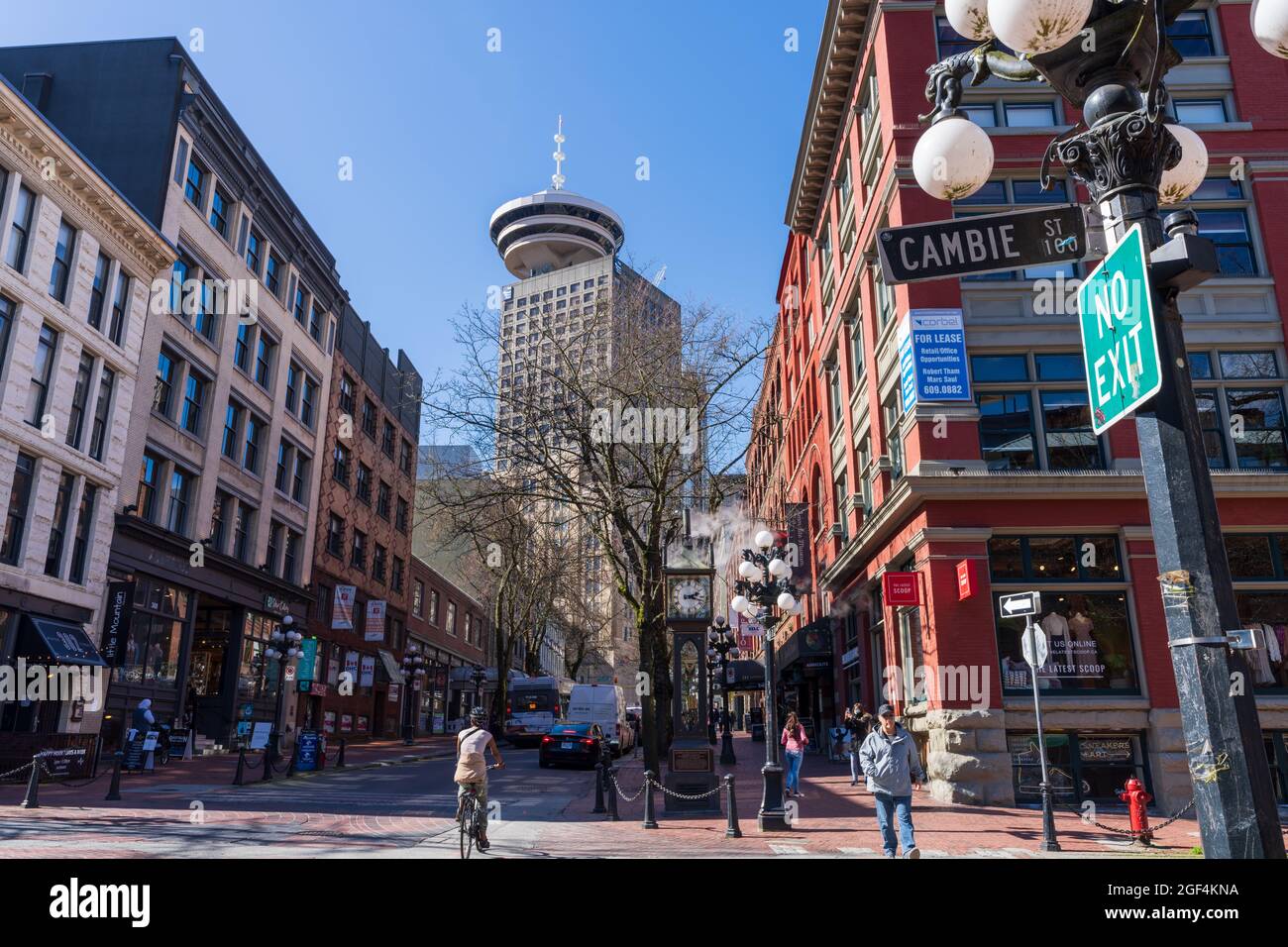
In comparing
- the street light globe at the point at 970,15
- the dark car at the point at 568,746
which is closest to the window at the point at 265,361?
the dark car at the point at 568,746

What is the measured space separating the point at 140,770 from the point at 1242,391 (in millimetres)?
28392

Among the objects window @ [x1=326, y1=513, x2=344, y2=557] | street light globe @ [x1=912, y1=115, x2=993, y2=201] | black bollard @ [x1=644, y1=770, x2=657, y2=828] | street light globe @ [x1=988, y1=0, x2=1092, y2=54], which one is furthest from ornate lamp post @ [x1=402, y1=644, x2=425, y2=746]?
street light globe @ [x1=988, y1=0, x2=1092, y2=54]

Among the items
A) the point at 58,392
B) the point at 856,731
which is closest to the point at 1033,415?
the point at 856,731

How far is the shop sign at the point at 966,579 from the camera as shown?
58.7ft

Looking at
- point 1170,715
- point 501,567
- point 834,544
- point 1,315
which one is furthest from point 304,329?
point 1170,715

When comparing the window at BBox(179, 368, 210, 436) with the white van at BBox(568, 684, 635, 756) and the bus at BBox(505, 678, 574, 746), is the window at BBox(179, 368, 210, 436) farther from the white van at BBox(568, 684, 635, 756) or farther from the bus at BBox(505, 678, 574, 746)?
the white van at BBox(568, 684, 635, 756)

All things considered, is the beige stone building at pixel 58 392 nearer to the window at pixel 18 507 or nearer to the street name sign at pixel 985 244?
the window at pixel 18 507

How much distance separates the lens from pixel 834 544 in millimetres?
31391

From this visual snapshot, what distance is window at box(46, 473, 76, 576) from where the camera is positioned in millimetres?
22750

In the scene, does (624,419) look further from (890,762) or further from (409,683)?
(409,683)

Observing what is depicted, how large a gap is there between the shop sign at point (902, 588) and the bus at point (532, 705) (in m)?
27.3

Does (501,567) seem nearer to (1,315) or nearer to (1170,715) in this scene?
(1,315)

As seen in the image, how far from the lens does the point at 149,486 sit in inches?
1089

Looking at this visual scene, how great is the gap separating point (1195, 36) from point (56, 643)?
32.8 meters
